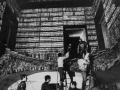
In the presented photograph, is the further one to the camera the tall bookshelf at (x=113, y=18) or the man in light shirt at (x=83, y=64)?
the tall bookshelf at (x=113, y=18)

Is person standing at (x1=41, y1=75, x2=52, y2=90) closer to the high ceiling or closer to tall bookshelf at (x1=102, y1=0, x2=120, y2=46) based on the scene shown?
tall bookshelf at (x1=102, y1=0, x2=120, y2=46)

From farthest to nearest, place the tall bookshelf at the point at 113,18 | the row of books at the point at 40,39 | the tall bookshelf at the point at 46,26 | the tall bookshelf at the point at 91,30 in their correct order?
the row of books at the point at 40,39 → the tall bookshelf at the point at 46,26 → the tall bookshelf at the point at 91,30 → the tall bookshelf at the point at 113,18

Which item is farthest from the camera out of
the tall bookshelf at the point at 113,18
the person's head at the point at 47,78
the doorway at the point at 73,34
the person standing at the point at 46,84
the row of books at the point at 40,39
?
the doorway at the point at 73,34

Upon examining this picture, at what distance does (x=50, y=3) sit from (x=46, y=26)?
1664mm

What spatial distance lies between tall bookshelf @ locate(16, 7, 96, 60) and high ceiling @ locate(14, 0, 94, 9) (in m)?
0.27

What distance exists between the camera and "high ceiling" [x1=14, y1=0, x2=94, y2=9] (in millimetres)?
9867

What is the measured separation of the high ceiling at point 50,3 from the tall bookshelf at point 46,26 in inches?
10.5

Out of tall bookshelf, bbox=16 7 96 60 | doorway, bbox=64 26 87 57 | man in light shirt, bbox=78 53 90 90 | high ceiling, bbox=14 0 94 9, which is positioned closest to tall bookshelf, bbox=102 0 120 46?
man in light shirt, bbox=78 53 90 90

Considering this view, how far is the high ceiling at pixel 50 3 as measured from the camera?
9.87 m

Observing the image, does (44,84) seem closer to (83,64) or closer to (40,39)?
(83,64)

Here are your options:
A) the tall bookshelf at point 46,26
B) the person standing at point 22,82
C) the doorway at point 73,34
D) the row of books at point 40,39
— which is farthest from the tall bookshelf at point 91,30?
the person standing at point 22,82

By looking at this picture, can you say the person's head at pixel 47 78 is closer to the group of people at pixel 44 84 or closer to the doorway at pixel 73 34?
the group of people at pixel 44 84

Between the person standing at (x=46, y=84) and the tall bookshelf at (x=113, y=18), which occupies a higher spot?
the tall bookshelf at (x=113, y=18)

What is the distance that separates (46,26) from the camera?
9570 millimetres
